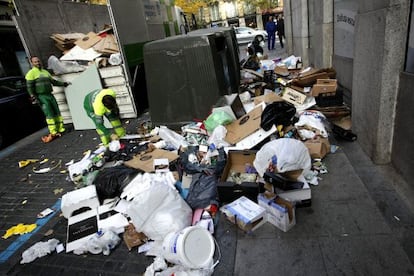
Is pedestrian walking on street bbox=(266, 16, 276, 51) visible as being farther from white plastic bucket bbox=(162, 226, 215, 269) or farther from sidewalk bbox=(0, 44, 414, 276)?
white plastic bucket bbox=(162, 226, 215, 269)

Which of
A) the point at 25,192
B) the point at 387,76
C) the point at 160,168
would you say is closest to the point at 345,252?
the point at 387,76

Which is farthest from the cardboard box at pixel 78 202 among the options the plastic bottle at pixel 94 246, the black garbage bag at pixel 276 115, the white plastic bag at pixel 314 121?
the white plastic bag at pixel 314 121

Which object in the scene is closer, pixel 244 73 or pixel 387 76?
pixel 387 76

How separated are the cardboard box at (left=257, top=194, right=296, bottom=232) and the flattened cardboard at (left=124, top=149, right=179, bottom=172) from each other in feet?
5.64

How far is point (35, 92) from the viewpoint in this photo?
625 centimetres

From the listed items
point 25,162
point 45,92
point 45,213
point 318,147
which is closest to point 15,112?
point 45,92

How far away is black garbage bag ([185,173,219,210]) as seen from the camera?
9.66 ft

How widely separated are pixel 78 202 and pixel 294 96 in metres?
3.71

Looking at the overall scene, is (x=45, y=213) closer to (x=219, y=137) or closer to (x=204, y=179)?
(x=204, y=179)

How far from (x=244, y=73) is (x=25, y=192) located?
5.53 m

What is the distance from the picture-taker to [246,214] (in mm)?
2549

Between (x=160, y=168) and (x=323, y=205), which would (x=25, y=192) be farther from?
(x=323, y=205)

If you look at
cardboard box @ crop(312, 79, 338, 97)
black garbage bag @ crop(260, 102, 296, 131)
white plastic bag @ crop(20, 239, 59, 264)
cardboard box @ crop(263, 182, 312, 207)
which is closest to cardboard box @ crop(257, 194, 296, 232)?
cardboard box @ crop(263, 182, 312, 207)

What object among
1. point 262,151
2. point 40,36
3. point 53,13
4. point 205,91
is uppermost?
point 53,13
